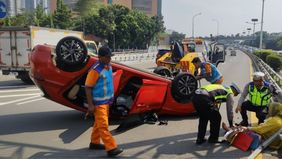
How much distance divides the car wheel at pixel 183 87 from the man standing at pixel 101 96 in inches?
117

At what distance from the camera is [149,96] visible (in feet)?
28.1

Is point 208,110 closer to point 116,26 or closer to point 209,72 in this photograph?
point 209,72

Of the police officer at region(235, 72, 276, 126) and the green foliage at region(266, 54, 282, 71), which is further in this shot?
the green foliage at region(266, 54, 282, 71)

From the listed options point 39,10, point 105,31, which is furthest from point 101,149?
point 39,10

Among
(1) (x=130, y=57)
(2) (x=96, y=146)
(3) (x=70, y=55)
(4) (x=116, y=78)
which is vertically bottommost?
(1) (x=130, y=57)

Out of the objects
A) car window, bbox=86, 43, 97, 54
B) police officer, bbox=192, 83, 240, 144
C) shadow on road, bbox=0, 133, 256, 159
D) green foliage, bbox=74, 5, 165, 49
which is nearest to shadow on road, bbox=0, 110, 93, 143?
shadow on road, bbox=0, 133, 256, 159

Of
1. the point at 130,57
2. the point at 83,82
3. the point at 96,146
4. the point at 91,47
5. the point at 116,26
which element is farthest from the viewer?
the point at 116,26

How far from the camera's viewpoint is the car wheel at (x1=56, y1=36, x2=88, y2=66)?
27.2ft

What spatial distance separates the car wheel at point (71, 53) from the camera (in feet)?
27.2

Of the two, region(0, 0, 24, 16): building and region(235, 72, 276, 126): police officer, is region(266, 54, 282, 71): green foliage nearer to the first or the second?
region(0, 0, 24, 16): building

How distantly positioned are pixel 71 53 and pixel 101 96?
2.55m

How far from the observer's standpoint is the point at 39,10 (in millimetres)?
69750

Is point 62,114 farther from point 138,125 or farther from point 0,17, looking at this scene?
point 0,17

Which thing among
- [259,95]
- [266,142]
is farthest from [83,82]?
[266,142]
